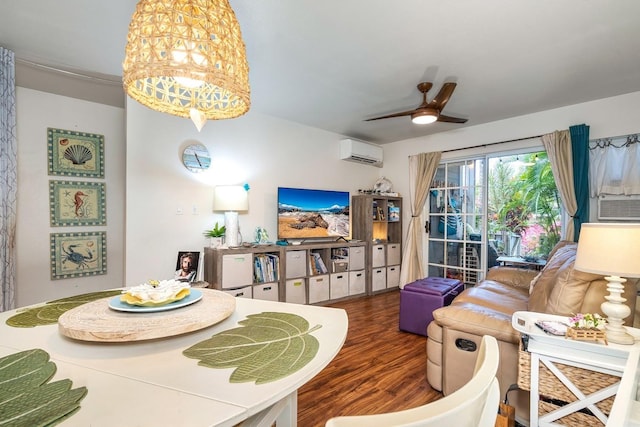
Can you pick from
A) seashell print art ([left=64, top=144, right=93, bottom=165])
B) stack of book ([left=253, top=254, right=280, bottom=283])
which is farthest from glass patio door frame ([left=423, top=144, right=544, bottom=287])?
seashell print art ([left=64, top=144, right=93, bottom=165])

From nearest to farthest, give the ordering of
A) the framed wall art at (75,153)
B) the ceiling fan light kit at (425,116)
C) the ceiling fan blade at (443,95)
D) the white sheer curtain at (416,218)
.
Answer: the ceiling fan blade at (443,95)
the ceiling fan light kit at (425,116)
the framed wall art at (75,153)
the white sheer curtain at (416,218)

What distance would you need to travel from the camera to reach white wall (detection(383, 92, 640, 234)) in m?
3.03

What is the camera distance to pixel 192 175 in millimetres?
3189

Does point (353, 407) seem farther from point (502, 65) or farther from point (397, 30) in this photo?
point (502, 65)

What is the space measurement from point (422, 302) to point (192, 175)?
9.16ft

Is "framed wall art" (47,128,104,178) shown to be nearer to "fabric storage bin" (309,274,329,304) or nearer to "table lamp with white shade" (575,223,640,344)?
"fabric storage bin" (309,274,329,304)

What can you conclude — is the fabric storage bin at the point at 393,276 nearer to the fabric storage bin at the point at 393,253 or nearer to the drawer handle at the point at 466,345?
the fabric storage bin at the point at 393,253

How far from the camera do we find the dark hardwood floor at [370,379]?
70.0 inches

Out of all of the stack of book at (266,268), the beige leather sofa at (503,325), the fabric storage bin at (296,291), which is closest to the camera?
the beige leather sofa at (503,325)

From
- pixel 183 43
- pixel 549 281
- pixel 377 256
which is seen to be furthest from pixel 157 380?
pixel 377 256

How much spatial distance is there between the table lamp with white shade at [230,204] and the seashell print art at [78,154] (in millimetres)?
1434

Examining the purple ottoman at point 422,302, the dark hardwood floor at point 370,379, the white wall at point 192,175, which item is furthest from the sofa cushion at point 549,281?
the white wall at point 192,175

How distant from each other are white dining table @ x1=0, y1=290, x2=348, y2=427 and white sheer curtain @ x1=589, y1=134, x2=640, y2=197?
12.1 ft

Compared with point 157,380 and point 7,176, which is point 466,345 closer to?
point 157,380
